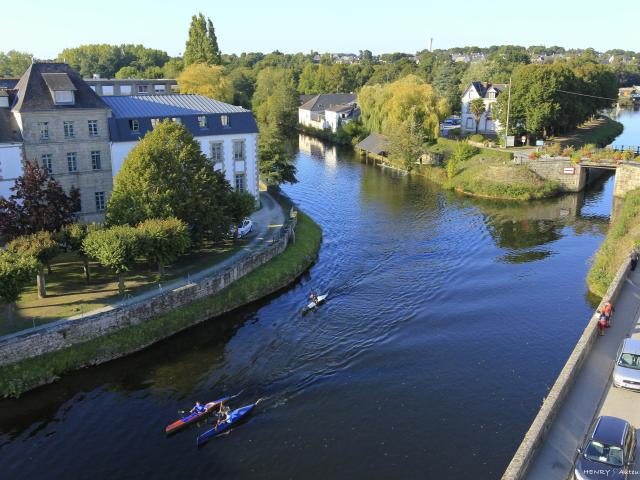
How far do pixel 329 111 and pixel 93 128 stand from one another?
3114 inches

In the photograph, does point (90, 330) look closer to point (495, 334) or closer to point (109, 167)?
point (109, 167)

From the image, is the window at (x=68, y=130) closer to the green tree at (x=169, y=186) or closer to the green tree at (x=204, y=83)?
the green tree at (x=169, y=186)

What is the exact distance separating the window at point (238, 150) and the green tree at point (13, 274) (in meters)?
24.4

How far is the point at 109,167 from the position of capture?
48.4 m

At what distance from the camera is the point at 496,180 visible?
74.1m

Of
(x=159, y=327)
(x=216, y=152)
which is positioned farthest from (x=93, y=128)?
(x=159, y=327)

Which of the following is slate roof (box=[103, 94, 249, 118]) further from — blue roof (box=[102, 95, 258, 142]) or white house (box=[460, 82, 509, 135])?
white house (box=[460, 82, 509, 135])

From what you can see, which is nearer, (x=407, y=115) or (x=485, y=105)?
(x=407, y=115)

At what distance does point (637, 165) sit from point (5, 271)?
68.0 meters

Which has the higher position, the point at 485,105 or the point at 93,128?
the point at 485,105

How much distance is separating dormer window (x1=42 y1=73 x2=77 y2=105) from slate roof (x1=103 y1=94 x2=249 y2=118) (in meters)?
3.76

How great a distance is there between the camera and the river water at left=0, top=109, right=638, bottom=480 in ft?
82.1

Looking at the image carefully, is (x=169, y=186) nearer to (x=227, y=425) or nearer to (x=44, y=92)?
(x=44, y=92)

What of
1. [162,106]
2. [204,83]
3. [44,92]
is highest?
[204,83]
